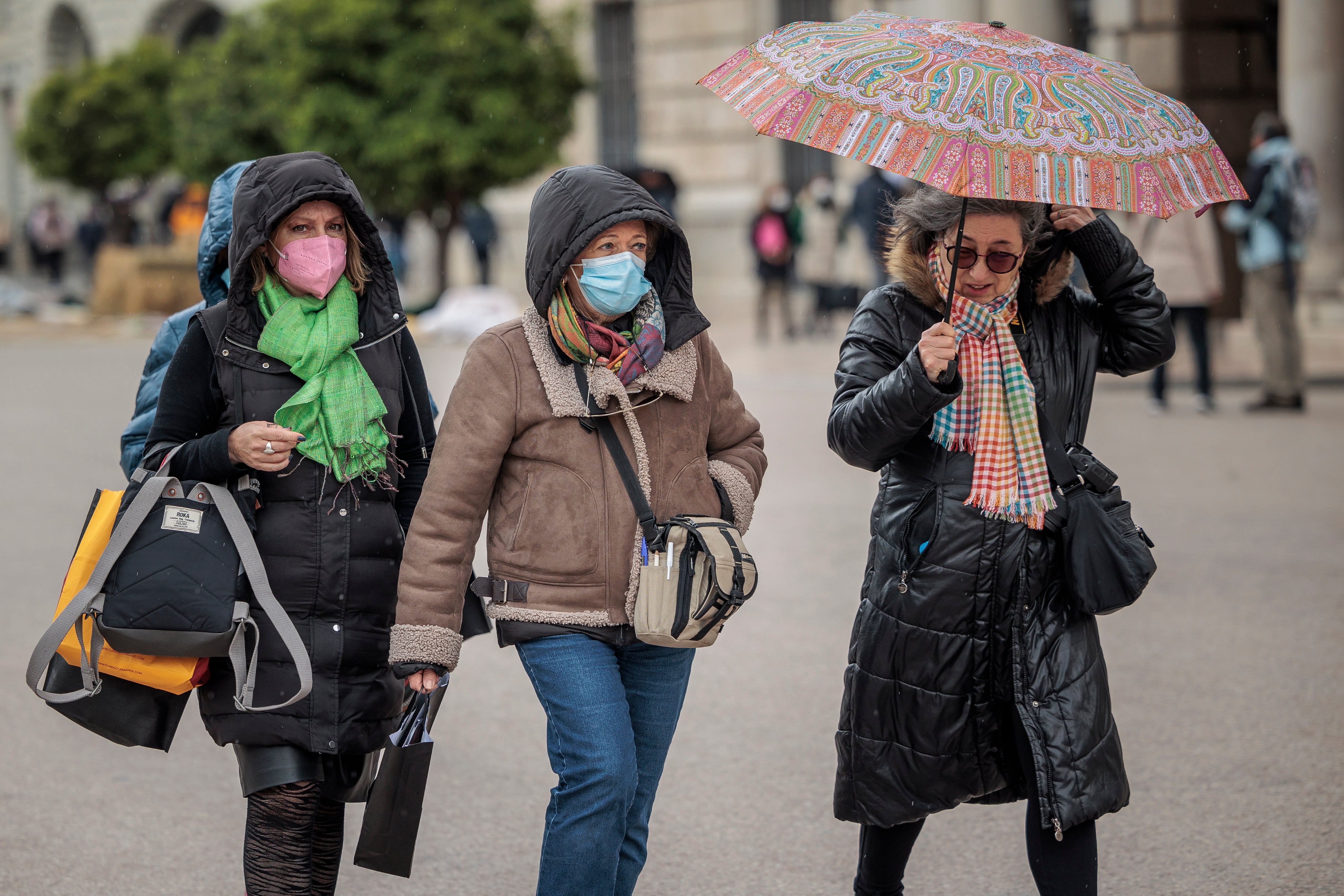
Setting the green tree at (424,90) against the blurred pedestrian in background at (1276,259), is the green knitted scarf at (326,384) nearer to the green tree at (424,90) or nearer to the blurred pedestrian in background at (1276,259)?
the blurred pedestrian in background at (1276,259)

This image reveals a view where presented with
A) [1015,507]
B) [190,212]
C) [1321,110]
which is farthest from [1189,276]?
[190,212]

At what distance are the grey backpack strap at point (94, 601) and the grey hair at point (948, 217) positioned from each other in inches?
57.1

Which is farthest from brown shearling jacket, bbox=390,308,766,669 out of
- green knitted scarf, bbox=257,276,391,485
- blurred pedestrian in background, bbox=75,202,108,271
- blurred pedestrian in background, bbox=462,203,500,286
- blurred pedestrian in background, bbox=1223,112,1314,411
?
blurred pedestrian in background, bbox=75,202,108,271

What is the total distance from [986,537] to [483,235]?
21607 mm

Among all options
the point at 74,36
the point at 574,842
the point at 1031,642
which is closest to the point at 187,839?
the point at 574,842

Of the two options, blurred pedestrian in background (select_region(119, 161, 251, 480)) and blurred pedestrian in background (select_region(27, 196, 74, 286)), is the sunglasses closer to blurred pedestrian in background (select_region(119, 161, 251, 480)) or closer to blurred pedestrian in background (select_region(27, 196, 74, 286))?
blurred pedestrian in background (select_region(119, 161, 251, 480))

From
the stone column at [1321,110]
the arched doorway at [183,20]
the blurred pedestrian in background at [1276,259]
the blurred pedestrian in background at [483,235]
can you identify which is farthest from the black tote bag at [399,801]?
the arched doorway at [183,20]

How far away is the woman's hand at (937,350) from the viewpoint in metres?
2.92

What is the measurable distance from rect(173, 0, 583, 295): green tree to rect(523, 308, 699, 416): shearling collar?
17.0m

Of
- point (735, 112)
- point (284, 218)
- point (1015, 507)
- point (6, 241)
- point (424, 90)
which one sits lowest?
point (6, 241)

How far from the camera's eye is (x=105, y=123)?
31.4m

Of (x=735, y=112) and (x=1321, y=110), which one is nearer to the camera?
(x=1321, y=110)

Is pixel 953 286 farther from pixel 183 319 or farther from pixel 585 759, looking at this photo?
pixel 183 319

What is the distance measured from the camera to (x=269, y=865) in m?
3.22
